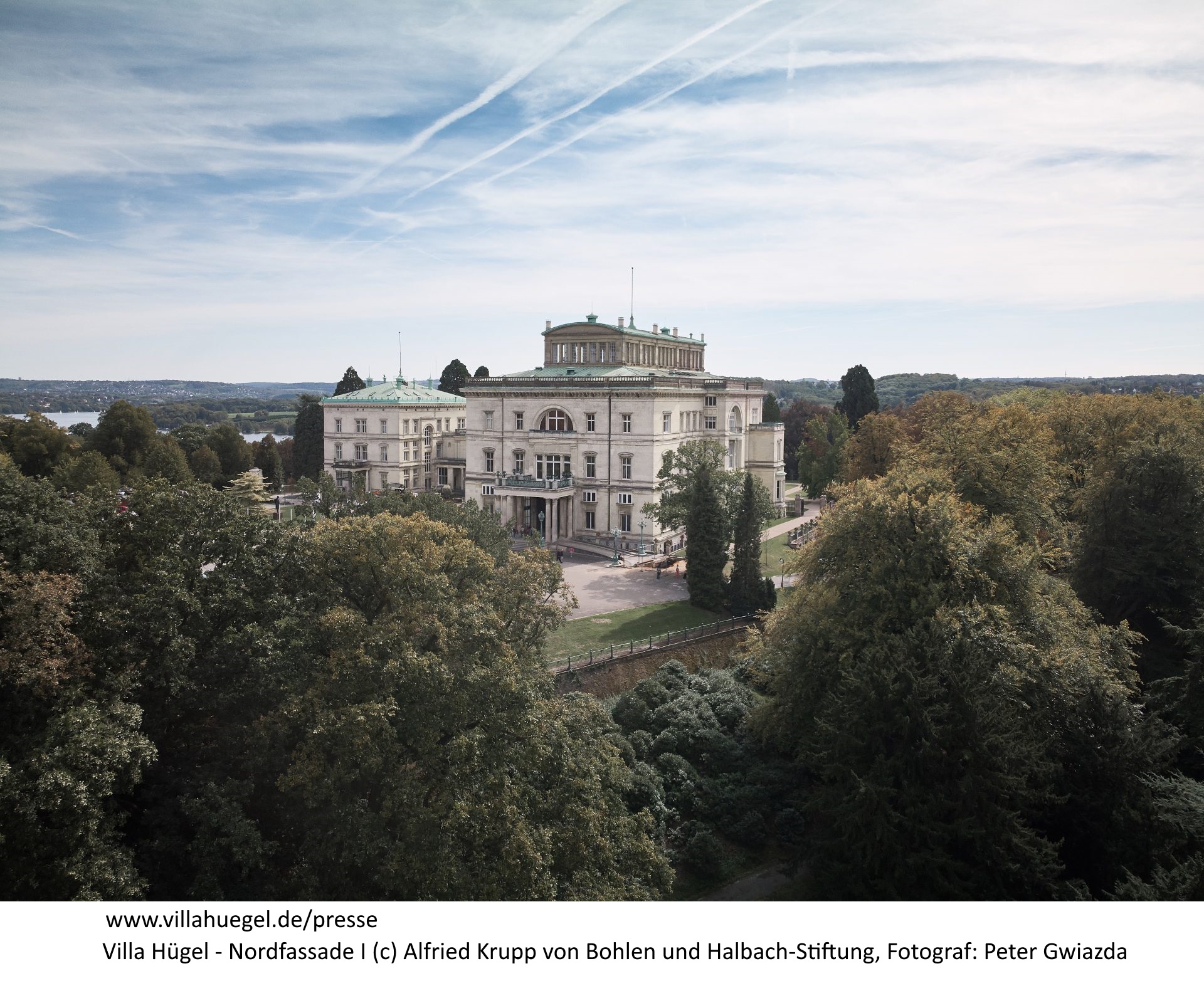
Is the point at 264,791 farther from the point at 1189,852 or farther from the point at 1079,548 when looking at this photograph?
the point at 1079,548

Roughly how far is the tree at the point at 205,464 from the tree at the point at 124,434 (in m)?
6.24

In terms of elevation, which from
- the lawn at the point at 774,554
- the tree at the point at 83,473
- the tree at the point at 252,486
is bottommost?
the lawn at the point at 774,554

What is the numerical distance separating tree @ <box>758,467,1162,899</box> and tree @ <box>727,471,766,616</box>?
1606 cm

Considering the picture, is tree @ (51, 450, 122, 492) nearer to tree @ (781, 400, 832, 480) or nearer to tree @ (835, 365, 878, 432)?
tree @ (835, 365, 878, 432)

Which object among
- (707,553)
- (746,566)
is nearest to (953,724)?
(746,566)

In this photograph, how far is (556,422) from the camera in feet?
195

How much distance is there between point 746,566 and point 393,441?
38.1 m

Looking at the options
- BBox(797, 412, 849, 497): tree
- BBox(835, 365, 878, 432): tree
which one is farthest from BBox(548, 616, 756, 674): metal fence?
BBox(835, 365, 878, 432): tree

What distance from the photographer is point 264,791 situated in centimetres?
1689

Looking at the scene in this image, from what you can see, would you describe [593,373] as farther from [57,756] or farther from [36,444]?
[57,756]

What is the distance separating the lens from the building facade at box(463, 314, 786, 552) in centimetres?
5600

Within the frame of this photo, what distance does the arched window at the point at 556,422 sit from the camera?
58.9 m

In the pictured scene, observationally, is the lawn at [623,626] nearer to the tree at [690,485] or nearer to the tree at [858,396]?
the tree at [690,485]

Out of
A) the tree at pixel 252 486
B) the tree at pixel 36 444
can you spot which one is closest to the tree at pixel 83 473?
the tree at pixel 36 444
